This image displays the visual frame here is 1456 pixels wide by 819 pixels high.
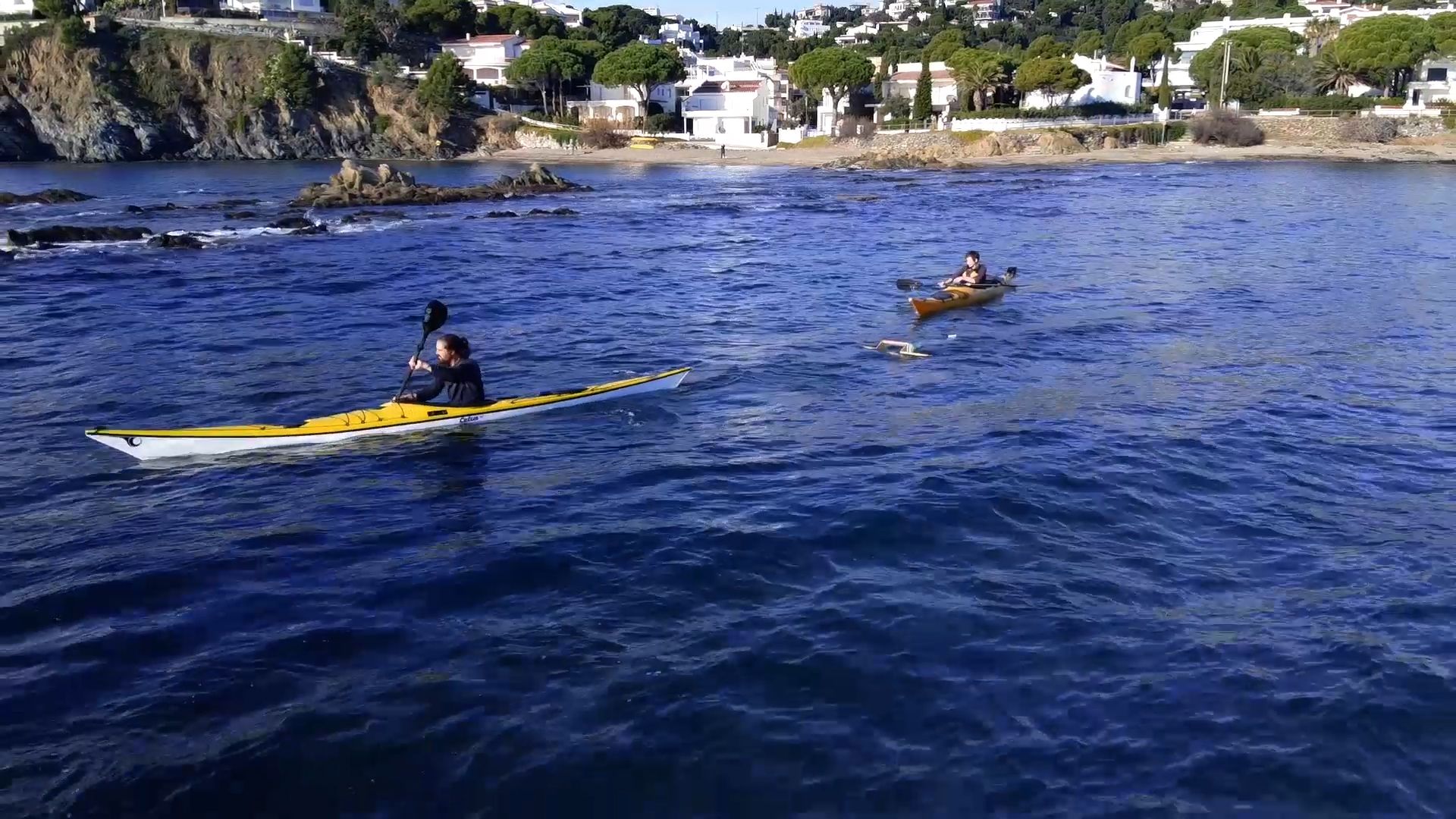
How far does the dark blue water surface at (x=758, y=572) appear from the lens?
7.73m

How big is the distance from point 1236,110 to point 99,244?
7972cm

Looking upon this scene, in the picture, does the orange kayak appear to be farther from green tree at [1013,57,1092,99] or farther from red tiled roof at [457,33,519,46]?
red tiled roof at [457,33,519,46]

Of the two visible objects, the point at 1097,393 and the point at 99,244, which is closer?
the point at 1097,393

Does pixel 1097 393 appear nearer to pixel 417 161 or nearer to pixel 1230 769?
pixel 1230 769

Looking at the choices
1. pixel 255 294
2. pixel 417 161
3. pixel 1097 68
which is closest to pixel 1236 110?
pixel 1097 68

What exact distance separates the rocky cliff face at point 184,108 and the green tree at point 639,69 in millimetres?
13065

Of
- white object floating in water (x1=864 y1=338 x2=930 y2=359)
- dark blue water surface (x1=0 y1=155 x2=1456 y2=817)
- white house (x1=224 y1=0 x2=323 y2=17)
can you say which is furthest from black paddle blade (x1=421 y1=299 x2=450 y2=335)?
white house (x1=224 y1=0 x2=323 y2=17)

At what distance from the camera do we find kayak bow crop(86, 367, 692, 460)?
13.6 meters

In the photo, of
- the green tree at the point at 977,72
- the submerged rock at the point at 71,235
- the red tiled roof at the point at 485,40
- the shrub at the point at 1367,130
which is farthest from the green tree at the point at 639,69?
the submerged rock at the point at 71,235

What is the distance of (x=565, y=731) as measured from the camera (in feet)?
26.8

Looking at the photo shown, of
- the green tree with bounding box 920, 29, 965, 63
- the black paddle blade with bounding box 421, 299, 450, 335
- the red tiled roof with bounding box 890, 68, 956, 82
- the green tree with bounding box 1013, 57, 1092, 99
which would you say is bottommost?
the black paddle blade with bounding box 421, 299, 450, 335

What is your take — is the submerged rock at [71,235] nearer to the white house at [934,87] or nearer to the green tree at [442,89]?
the green tree at [442,89]

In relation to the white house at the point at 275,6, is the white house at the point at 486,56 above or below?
below

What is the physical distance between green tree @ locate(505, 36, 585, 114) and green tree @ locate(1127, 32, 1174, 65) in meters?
53.0
